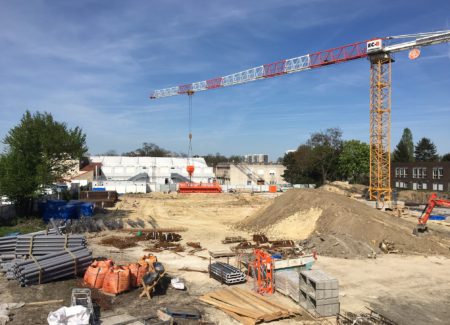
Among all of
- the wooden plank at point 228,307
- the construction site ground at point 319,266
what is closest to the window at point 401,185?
the construction site ground at point 319,266

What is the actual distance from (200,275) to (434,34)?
4050cm

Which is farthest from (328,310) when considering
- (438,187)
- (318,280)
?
(438,187)

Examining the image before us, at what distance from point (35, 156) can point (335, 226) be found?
77.5 feet

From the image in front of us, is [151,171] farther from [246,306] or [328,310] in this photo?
[328,310]

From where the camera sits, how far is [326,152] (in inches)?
3174

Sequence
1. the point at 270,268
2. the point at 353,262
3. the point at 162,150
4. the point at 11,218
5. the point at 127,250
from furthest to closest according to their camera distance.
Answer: the point at 162,150
the point at 11,218
the point at 127,250
the point at 353,262
the point at 270,268

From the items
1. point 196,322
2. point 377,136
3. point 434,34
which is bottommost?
point 196,322

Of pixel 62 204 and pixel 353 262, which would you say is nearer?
pixel 353 262

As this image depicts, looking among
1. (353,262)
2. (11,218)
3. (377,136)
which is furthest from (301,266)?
(377,136)

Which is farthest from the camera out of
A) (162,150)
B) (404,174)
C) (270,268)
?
(162,150)

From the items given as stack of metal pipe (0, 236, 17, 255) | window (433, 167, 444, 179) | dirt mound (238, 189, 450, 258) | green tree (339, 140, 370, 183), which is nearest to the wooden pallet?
dirt mound (238, 189, 450, 258)

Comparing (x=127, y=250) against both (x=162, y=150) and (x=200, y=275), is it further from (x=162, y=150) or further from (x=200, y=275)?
(x=162, y=150)

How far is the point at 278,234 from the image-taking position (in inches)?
1068

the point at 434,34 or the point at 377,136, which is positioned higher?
the point at 434,34
